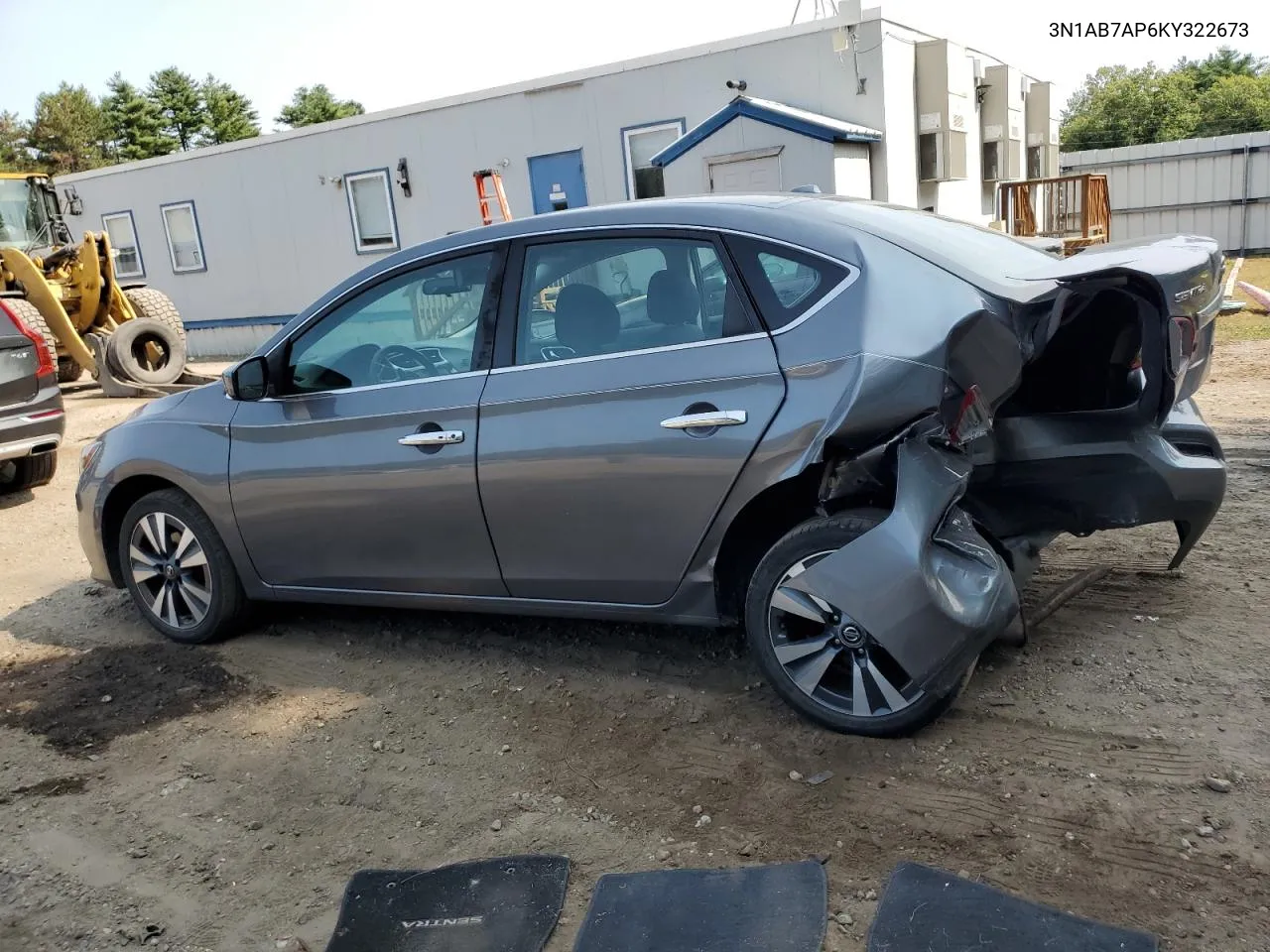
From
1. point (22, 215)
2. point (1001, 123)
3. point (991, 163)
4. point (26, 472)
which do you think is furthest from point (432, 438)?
point (22, 215)

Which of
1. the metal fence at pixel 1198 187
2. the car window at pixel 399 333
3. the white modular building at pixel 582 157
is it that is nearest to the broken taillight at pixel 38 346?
the car window at pixel 399 333

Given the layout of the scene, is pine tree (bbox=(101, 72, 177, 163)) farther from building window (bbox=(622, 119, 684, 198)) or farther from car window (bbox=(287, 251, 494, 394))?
car window (bbox=(287, 251, 494, 394))

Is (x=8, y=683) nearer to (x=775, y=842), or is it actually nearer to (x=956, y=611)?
(x=775, y=842)

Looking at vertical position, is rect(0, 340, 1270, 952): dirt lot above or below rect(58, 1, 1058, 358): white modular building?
below

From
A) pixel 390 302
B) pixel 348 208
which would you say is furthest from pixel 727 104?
pixel 390 302

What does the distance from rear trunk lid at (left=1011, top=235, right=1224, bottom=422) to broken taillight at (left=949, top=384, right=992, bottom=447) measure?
0.46m

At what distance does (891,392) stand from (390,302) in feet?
6.87

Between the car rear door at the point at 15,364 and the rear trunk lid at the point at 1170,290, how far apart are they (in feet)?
23.4

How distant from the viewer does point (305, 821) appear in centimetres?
335

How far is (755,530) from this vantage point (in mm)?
3650

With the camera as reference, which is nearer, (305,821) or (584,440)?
(305,821)

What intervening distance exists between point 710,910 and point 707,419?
4.85 ft

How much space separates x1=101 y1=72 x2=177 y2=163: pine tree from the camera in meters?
56.3

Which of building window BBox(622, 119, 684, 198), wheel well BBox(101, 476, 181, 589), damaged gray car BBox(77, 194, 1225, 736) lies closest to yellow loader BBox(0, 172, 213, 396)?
building window BBox(622, 119, 684, 198)
